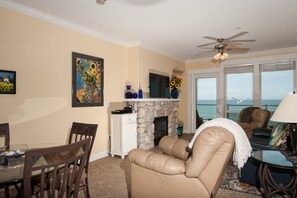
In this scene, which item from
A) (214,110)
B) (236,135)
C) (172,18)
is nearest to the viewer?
(236,135)

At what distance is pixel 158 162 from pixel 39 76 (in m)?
2.35

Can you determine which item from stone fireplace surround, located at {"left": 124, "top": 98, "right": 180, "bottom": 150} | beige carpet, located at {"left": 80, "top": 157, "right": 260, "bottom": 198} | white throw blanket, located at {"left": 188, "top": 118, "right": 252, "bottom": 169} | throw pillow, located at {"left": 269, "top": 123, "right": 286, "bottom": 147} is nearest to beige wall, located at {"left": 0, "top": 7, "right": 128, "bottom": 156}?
beige carpet, located at {"left": 80, "top": 157, "right": 260, "bottom": 198}

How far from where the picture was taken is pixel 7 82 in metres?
2.67

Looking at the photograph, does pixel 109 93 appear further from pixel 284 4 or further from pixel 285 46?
pixel 285 46

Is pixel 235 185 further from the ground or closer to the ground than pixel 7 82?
closer to the ground

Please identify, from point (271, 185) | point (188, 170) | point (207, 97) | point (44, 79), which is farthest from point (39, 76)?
point (207, 97)

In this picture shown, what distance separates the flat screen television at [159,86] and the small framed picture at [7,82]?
3046 mm

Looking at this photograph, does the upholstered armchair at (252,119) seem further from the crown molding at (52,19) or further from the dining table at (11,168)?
the dining table at (11,168)

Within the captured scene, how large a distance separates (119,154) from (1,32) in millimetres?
2851

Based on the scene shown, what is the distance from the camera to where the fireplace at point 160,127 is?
5.23 m

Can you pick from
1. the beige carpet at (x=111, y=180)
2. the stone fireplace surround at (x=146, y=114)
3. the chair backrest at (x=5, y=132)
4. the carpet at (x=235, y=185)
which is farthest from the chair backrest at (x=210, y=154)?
the stone fireplace surround at (x=146, y=114)

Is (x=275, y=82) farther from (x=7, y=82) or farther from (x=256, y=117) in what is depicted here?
(x=7, y=82)

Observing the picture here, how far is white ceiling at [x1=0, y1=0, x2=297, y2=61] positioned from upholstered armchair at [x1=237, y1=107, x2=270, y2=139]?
173 cm

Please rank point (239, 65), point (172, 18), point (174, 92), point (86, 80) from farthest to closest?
point (239, 65), point (174, 92), point (86, 80), point (172, 18)
